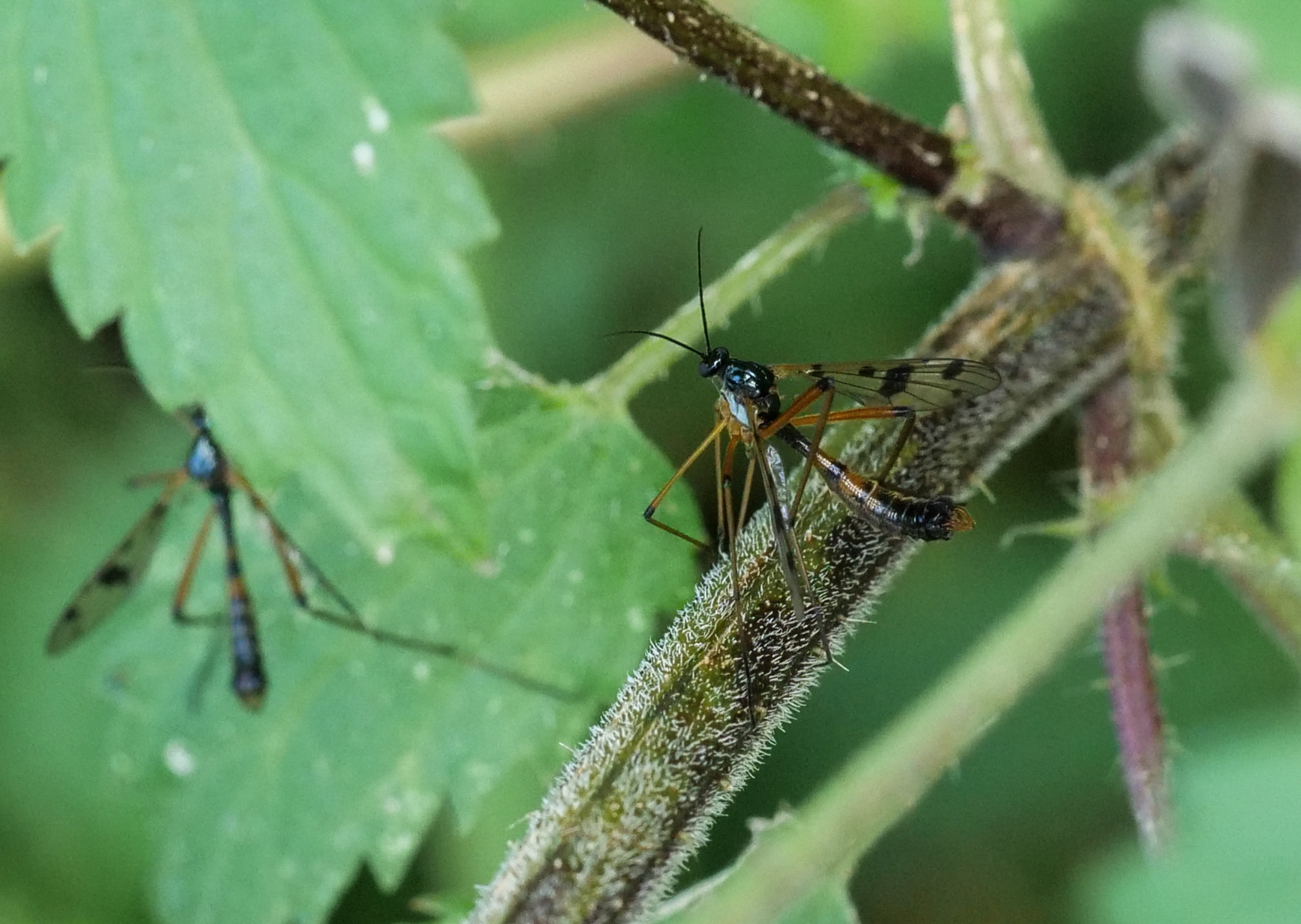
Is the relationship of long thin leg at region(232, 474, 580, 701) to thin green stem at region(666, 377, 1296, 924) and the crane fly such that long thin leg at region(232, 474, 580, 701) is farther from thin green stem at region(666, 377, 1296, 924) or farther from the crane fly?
thin green stem at region(666, 377, 1296, 924)

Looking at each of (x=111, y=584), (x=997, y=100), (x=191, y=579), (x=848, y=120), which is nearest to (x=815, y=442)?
(x=848, y=120)

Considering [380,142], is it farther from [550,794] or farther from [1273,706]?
[1273,706]

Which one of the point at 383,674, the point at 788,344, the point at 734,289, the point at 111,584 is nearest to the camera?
the point at 734,289

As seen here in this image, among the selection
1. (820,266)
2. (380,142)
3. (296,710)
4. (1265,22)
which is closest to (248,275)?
(380,142)

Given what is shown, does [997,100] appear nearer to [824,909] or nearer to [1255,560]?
[1255,560]

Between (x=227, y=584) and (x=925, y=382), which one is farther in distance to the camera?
(x=227, y=584)

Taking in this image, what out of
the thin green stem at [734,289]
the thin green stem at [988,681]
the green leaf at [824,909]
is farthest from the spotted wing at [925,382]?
the green leaf at [824,909]

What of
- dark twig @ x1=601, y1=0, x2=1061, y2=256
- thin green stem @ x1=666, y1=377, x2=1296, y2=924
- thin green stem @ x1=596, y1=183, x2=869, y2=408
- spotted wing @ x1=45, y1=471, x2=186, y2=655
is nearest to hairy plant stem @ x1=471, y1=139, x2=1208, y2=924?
thin green stem @ x1=666, y1=377, x2=1296, y2=924
